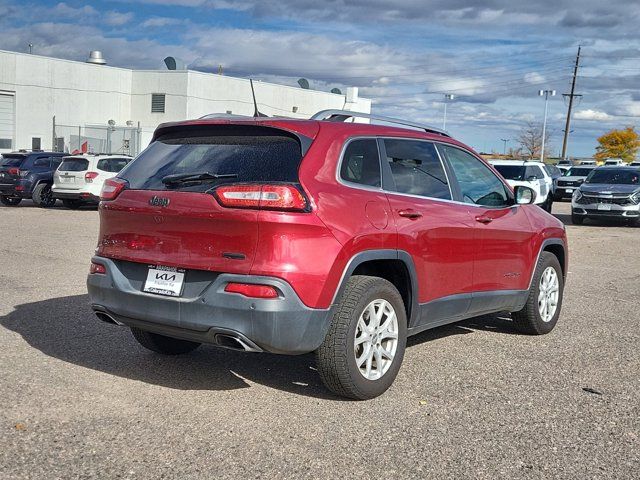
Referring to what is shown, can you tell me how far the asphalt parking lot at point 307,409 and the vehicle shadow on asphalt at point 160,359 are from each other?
0.01 m

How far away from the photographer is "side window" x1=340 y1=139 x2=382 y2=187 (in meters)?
5.14

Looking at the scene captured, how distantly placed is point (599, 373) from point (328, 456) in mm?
2749

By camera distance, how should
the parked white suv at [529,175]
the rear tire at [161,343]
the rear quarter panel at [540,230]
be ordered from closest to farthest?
1. the rear tire at [161,343]
2. the rear quarter panel at [540,230]
3. the parked white suv at [529,175]

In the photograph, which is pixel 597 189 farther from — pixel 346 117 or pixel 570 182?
pixel 346 117

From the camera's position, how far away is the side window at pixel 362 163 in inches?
202

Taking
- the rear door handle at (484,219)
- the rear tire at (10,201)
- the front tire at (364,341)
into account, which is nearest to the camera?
the front tire at (364,341)

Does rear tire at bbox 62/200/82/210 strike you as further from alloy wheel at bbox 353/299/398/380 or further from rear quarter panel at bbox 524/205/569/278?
alloy wheel at bbox 353/299/398/380

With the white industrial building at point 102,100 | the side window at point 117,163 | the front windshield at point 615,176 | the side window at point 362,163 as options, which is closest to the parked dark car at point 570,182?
the front windshield at point 615,176

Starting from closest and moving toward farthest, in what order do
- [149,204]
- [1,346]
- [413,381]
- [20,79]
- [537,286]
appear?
1. [149,204]
2. [413,381]
3. [1,346]
4. [537,286]
5. [20,79]

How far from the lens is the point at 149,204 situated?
16.6ft

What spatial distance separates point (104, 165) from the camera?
2295 cm

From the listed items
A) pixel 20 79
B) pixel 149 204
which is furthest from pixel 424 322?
pixel 20 79

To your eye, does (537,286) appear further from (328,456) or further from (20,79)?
(20,79)

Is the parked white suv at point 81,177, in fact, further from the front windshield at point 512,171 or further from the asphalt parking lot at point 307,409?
the asphalt parking lot at point 307,409
